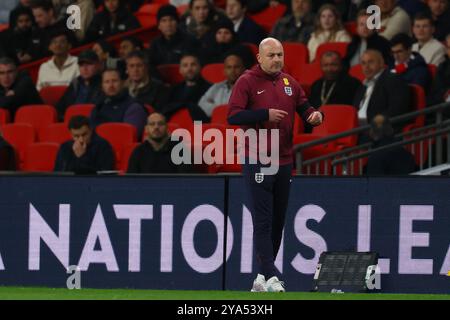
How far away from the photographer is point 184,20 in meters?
19.7

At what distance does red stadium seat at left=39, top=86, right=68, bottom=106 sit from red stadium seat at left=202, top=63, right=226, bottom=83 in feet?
7.09

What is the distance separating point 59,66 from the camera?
1953 centimetres

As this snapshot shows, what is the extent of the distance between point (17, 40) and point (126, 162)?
17.1ft

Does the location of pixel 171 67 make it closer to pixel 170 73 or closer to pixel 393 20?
pixel 170 73

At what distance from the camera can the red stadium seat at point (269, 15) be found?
19.6 meters

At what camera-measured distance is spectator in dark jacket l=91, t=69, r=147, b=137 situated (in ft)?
56.3

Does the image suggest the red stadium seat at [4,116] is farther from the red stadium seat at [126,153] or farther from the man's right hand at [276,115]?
the man's right hand at [276,115]

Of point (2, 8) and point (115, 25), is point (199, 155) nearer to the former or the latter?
point (115, 25)

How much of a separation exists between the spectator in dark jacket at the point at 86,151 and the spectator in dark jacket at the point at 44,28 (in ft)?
15.8

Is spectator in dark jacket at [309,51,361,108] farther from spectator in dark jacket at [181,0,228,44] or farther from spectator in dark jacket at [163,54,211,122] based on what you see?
spectator in dark jacket at [181,0,228,44]

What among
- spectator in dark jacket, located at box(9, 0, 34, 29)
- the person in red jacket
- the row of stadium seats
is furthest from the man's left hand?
spectator in dark jacket, located at box(9, 0, 34, 29)

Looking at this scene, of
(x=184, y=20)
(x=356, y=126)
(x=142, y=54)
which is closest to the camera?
(x=356, y=126)

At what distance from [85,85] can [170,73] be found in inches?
43.1

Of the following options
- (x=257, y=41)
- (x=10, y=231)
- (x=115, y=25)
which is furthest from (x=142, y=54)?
(x=10, y=231)
